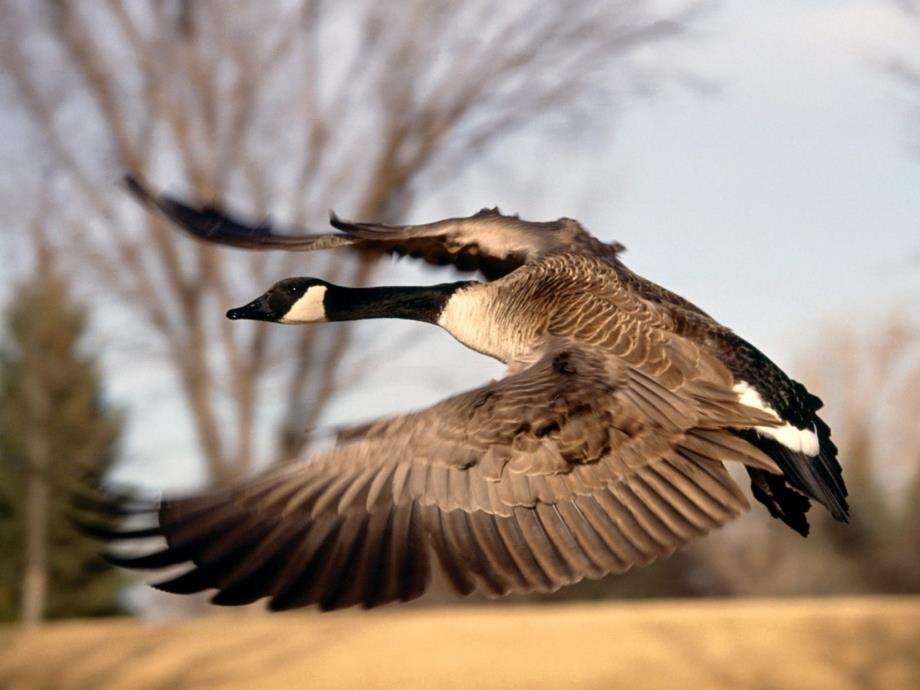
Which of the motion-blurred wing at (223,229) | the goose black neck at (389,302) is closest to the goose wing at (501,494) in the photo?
the goose black neck at (389,302)

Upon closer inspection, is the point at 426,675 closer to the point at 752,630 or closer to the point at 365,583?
the point at 752,630

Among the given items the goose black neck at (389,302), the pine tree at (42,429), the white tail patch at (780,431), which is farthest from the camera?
the pine tree at (42,429)

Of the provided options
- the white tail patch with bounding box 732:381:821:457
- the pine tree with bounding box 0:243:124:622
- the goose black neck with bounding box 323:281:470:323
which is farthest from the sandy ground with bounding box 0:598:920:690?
the white tail patch with bounding box 732:381:821:457

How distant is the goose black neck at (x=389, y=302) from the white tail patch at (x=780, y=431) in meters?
0.92

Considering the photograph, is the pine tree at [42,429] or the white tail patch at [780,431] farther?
the pine tree at [42,429]

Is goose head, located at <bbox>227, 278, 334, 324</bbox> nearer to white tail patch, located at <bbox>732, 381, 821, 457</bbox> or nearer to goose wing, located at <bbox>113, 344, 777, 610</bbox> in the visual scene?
goose wing, located at <bbox>113, 344, 777, 610</bbox>

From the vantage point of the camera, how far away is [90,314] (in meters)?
13.0

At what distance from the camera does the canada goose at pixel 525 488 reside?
2.65 meters

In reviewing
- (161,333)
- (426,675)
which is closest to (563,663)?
(426,675)

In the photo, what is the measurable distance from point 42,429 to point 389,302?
9643 mm

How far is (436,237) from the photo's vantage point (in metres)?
3.99

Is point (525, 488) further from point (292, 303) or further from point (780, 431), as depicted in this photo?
point (292, 303)

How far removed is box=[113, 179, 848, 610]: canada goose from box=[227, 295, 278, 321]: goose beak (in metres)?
1.02

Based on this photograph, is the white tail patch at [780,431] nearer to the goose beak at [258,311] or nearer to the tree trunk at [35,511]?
the goose beak at [258,311]
